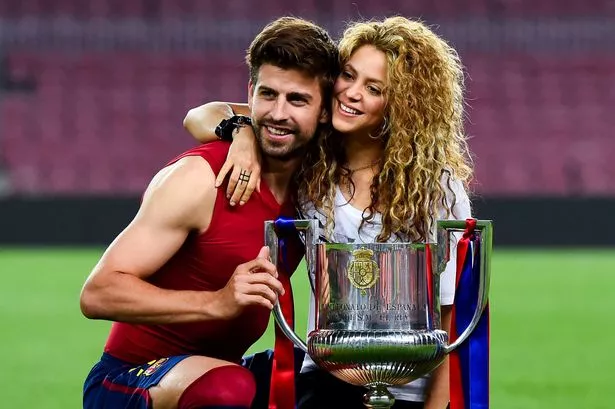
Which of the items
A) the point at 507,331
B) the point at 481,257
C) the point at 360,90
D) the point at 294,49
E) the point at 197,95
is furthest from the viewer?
the point at 197,95

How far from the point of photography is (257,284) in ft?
9.39

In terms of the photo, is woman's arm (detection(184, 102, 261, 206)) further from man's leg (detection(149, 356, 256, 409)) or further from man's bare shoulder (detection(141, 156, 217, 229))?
man's leg (detection(149, 356, 256, 409))

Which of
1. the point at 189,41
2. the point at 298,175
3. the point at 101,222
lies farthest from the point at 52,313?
the point at 189,41

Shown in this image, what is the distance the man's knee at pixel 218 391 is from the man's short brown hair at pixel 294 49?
29.4 inches

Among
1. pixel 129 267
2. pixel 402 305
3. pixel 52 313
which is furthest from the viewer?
pixel 52 313

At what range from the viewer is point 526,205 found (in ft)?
47.7

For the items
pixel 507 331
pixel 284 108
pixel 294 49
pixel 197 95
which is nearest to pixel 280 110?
pixel 284 108

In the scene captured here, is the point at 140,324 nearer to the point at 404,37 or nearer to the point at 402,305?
the point at 402,305

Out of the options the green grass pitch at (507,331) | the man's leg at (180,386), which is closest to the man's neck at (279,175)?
the man's leg at (180,386)

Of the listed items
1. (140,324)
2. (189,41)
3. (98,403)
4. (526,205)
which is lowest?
(98,403)

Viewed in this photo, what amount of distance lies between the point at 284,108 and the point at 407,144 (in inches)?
14.1

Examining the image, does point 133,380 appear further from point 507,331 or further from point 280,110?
point 507,331

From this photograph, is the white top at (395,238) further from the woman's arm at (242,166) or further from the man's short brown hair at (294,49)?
the man's short brown hair at (294,49)

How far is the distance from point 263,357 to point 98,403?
0.51m
